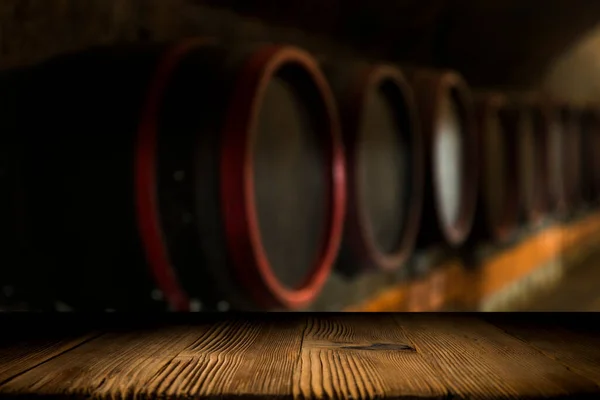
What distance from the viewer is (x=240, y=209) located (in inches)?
53.8

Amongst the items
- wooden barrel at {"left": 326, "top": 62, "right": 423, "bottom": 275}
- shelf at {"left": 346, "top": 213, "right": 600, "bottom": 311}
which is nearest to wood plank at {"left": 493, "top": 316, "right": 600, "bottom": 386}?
wooden barrel at {"left": 326, "top": 62, "right": 423, "bottom": 275}

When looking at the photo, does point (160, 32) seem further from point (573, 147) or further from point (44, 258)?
point (573, 147)

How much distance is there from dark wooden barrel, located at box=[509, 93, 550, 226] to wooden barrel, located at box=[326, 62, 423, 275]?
1.41 meters

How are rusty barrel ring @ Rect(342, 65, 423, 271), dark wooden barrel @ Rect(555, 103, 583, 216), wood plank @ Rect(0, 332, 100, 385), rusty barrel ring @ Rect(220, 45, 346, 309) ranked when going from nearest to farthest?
1. wood plank @ Rect(0, 332, 100, 385)
2. rusty barrel ring @ Rect(220, 45, 346, 309)
3. rusty barrel ring @ Rect(342, 65, 423, 271)
4. dark wooden barrel @ Rect(555, 103, 583, 216)

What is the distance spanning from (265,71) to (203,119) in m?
0.19

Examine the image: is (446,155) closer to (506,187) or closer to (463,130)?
(463,130)

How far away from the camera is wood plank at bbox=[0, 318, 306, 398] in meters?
0.83

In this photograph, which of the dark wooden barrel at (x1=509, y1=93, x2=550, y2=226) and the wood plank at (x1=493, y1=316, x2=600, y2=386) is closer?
the wood plank at (x1=493, y1=316, x2=600, y2=386)

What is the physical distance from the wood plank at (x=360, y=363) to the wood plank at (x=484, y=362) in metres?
0.03

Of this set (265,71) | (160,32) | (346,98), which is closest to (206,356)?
(265,71)

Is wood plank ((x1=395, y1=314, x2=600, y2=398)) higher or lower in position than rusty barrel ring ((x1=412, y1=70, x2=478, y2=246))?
lower

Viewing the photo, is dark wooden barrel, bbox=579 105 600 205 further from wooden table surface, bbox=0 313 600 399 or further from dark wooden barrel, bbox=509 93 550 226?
wooden table surface, bbox=0 313 600 399

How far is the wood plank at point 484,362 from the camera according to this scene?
0.83 meters

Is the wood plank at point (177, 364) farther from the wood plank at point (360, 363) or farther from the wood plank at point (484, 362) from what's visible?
the wood plank at point (484, 362)
